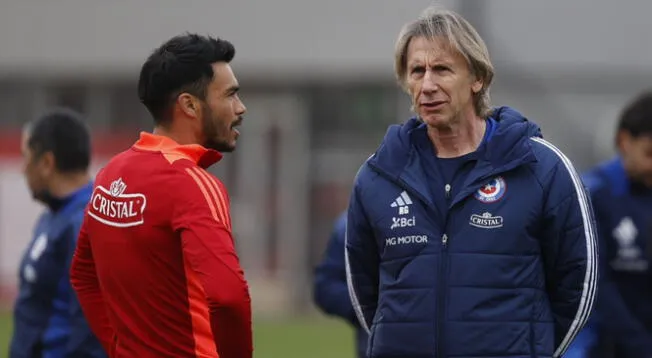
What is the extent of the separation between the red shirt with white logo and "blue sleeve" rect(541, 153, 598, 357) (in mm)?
1115

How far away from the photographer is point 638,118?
8.23 metres

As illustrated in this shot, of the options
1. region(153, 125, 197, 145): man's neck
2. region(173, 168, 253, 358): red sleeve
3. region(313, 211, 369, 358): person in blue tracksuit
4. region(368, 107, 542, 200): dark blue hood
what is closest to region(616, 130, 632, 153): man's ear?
region(313, 211, 369, 358): person in blue tracksuit

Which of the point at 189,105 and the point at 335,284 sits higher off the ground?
the point at 189,105

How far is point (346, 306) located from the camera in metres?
9.33

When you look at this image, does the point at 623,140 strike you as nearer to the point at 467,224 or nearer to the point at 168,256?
the point at 467,224

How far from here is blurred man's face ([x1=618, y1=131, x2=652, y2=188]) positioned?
8250 millimetres

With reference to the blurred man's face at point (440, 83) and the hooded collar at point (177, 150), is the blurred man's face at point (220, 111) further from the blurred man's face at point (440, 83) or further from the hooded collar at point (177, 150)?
the blurred man's face at point (440, 83)

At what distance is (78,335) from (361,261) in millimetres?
2025

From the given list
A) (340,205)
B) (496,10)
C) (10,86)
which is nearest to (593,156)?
(496,10)

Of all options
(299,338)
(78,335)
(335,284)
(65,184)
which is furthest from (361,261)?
(299,338)

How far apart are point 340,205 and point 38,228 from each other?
63.5ft

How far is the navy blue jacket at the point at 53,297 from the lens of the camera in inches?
297

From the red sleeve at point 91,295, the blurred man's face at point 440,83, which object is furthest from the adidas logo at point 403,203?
the red sleeve at point 91,295

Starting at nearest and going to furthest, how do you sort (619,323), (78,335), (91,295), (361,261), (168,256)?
(168,256) < (361,261) < (91,295) < (78,335) < (619,323)
